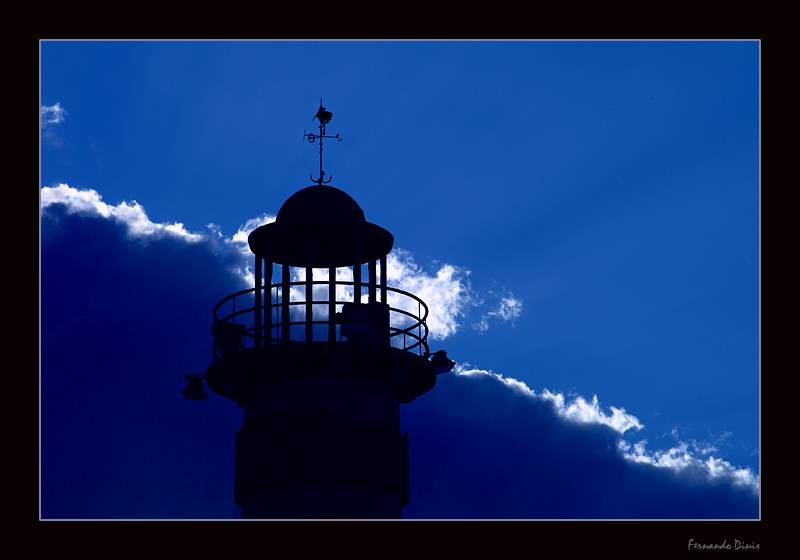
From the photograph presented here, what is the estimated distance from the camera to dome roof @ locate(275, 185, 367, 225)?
115ft

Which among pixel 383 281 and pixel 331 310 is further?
pixel 383 281

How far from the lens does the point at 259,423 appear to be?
3406 cm

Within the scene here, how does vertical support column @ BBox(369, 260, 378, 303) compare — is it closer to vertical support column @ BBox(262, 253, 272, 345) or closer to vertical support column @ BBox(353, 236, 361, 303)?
vertical support column @ BBox(353, 236, 361, 303)

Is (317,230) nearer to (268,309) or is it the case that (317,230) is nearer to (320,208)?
(320,208)

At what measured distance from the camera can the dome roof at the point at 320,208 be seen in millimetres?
34938

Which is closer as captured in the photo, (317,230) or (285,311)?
(285,311)

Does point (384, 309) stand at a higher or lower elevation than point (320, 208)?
lower

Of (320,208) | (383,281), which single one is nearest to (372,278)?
(383,281)

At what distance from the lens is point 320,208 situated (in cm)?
3509

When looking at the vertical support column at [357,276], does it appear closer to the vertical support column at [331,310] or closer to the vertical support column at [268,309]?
the vertical support column at [331,310]

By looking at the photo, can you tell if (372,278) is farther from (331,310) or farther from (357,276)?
(331,310)
